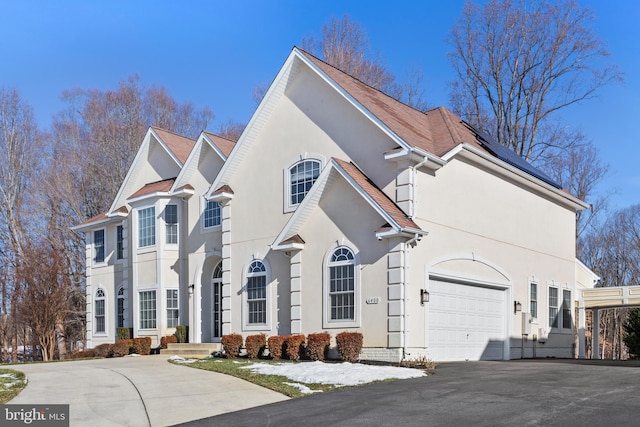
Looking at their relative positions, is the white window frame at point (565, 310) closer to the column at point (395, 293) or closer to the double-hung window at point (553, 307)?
the double-hung window at point (553, 307)

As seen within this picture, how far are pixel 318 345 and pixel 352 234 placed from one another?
3.19 m

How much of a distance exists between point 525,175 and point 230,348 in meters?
11.8

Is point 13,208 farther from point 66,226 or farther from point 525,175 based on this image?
point 525,175

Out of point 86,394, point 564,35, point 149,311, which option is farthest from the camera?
point 564,35

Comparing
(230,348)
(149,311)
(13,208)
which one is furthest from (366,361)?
(13,208)

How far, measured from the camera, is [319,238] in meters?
19.4

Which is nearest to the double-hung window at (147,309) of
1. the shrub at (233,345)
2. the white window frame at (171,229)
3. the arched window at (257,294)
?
the white window frame at (171,229)

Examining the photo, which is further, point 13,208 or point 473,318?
point 13,208

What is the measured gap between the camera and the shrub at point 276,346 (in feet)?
62.8

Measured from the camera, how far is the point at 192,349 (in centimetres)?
2273

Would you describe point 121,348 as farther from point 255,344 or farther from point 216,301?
point 255,344

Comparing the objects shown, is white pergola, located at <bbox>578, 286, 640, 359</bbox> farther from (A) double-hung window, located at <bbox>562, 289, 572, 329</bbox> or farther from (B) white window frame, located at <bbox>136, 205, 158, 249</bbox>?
(B) white window frame, located at <bbox>136, 205, 158, 249</bbox>

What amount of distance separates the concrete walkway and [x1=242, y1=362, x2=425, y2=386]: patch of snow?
113cm

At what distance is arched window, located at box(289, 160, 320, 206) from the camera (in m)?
20.4
